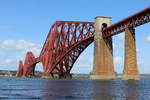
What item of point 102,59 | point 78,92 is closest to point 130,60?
point 102,59

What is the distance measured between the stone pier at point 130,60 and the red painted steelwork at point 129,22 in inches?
192

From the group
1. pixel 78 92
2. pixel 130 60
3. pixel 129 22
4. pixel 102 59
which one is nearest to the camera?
pixel 78 92

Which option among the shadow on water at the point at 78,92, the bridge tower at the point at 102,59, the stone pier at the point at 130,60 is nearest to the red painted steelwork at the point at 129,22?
the bridge tower at the point at 102,59

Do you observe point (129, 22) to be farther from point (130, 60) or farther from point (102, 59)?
point (102, 59)

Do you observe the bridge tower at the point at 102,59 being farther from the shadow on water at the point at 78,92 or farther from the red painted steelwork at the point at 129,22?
the shadow on water at the point at 78,92

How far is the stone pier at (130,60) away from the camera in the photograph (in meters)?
92.8

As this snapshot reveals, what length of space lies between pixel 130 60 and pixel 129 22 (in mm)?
14565

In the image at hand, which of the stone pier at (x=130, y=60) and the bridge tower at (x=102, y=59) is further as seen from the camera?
the bridge tower at (x=102, y=59)

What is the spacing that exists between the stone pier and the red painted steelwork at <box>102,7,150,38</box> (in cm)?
489

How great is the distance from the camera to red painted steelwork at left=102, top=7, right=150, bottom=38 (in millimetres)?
95125

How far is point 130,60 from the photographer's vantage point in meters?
93.6

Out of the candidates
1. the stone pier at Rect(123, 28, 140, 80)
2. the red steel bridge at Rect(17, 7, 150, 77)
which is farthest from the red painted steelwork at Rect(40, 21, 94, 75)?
the stone pier at Rect(123, 28, 140, 80)

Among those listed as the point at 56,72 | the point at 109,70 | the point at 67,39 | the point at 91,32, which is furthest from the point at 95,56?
the point at 56,72

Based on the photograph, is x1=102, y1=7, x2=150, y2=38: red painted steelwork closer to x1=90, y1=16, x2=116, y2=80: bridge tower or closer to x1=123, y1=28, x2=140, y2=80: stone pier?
x1=90, y1=16, x2=116, y2=80: bridge tower
